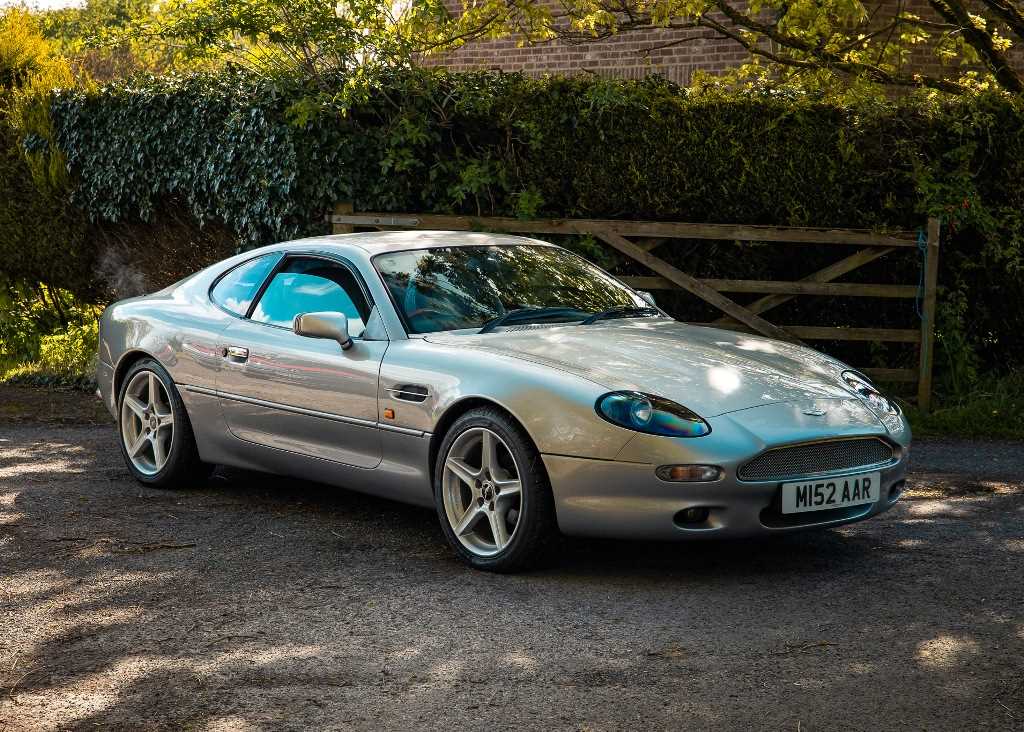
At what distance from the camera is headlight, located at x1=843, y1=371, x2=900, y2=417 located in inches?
237

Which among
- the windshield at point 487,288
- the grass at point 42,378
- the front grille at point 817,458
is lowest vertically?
the grass at point 42,378

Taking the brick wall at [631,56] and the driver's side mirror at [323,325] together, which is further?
the brick wall at [631,56]

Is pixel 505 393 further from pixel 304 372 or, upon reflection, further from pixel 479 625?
pixel 304 372

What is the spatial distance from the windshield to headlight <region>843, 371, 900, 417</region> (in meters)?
1.24

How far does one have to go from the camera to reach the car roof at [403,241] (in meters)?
6.92

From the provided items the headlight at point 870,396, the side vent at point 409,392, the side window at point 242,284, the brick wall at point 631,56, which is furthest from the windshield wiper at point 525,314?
the brick wall at point 631,56

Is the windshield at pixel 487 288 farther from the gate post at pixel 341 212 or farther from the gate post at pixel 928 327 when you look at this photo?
the gate post at pixel 341 212

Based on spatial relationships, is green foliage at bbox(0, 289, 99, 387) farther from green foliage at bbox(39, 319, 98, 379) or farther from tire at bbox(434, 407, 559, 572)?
tire at bbox(434, 407, 559, 572)

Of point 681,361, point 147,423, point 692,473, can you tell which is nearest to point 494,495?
point 692,473

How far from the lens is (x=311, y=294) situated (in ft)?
22.9

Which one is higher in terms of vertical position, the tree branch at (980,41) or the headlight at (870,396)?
the tree branch at (980,41)

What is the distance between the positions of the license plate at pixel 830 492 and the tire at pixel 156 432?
3.50 m

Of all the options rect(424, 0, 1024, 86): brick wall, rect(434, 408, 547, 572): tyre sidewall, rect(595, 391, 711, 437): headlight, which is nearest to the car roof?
rect(434, 408, 547, 572): tyre sidewall

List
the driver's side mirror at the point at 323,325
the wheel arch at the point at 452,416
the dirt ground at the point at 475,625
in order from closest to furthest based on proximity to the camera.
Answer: the dirt ground at the point at 475,625, the wheel arch at the point at 452,416, the driver's side mirror at the point at 323,325
